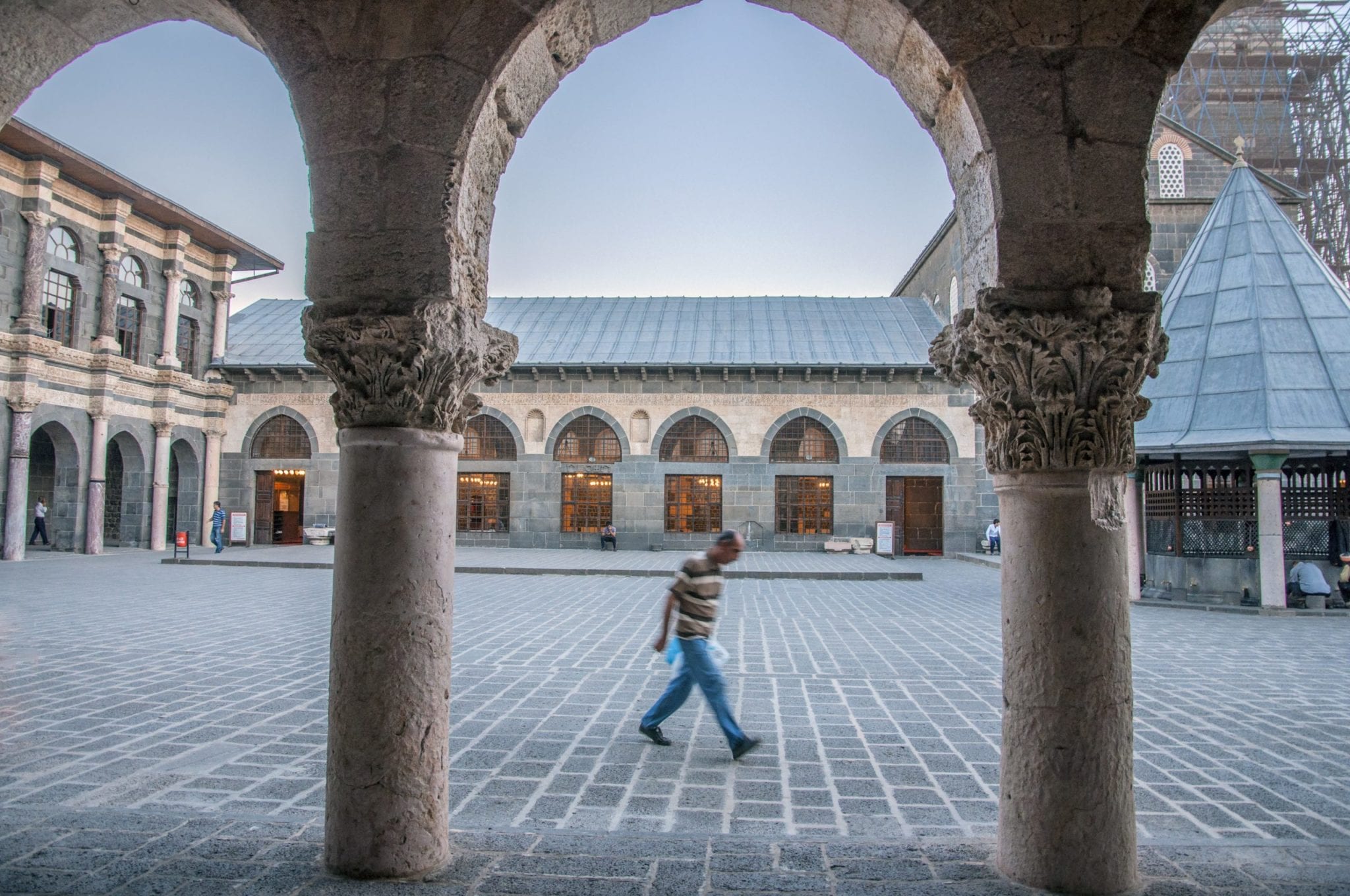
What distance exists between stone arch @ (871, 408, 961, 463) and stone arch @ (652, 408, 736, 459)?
4.43m

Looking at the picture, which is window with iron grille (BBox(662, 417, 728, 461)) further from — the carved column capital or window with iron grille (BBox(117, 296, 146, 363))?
the carved column capital

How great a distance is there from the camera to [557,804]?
4.30 m

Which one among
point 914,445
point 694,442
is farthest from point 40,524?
point 914,445

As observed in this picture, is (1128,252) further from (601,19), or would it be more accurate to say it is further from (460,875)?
(460,875)

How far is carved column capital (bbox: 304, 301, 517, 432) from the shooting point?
11.7 feet

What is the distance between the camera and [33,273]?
20203 millimetres

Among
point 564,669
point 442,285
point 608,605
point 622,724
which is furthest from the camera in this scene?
point 608,605

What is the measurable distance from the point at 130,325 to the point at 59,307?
237 centimetres

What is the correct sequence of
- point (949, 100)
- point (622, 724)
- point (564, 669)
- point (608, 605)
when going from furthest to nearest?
point (608, 605) < point (564, 669) < point (622, 724) < point (949, 100)

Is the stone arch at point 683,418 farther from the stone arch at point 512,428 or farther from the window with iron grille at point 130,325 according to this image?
the window with iron grille at point 130,325

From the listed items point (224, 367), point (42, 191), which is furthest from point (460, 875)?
point (224, 367)

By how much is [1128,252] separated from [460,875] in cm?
393

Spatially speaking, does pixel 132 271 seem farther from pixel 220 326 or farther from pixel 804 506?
pixel 804 506

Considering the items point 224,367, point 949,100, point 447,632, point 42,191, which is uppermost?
point 42,191
